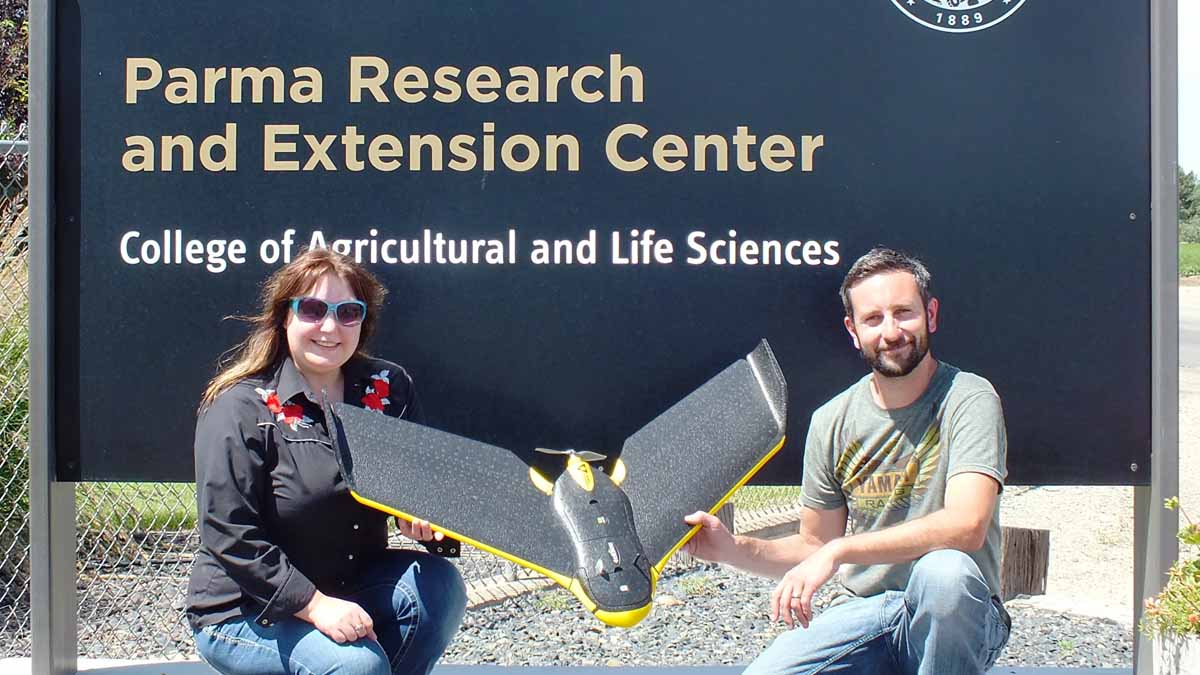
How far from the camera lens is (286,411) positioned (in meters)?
2.71

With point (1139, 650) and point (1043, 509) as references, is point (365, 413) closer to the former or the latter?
point (1139, 650)

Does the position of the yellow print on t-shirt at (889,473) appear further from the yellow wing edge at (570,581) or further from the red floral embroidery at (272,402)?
the red floral embroidery at (272,402)

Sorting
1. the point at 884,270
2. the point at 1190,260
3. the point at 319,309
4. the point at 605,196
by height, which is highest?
the point at 1190,260

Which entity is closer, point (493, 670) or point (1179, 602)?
point (1179, 602)

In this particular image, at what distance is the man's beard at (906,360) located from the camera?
9.35ft

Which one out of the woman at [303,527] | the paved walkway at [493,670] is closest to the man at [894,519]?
the paved walkway at [493,670]

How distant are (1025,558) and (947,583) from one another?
2.05 m

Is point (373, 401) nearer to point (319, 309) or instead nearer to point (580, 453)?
point (319, 309)

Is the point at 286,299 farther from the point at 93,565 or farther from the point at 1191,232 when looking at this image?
the point at 1191,232

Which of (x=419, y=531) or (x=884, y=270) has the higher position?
(x=884, y=270)

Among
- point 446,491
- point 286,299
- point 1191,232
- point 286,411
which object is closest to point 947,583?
point 446,491

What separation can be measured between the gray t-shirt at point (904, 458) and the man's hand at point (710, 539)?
12.2 inches

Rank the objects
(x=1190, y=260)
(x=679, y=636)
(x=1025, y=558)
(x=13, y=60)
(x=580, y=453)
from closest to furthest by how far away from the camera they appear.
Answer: (x=580, y=453) → (x=679, y=636) → (x=1025, y=558) → (x=13, y=60) → (x=1190, y=260)

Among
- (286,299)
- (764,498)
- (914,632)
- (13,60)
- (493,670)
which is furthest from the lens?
(13,60)
